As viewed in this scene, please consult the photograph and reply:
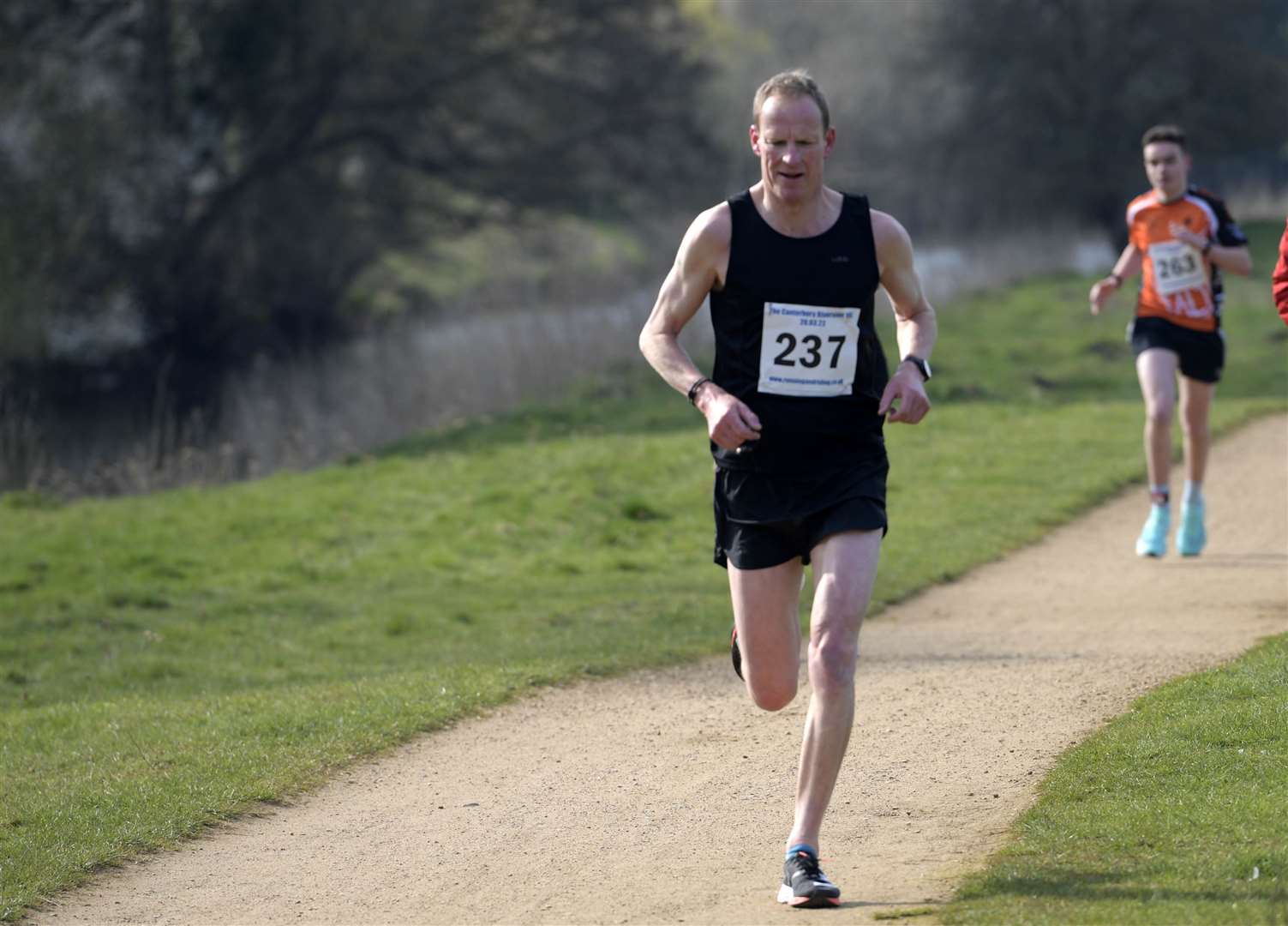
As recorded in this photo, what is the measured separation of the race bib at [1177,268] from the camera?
10.8 metres

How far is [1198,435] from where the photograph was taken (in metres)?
11.3

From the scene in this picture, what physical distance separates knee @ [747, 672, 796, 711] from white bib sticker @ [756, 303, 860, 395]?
0.90 meters

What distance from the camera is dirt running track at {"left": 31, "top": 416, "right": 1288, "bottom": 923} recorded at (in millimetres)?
5449

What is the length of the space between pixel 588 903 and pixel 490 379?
16.9 meters

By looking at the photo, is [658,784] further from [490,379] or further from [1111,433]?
[490,379]

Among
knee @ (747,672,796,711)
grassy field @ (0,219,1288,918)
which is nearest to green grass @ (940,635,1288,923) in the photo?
knee @ (747,672,796,711)

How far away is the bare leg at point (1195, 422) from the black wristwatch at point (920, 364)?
627 centimetres

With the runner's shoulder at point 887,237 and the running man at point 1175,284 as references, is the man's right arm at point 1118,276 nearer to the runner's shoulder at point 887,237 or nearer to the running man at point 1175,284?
the running man at point 1175,284

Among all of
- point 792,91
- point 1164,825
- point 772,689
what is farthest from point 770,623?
point 792,91

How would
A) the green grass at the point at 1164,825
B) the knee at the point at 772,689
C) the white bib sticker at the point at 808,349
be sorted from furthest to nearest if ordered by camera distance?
the knee at the point at 772,689 → the white bib sticker at the point at 808,349 → the green grass at the point at 1164,825

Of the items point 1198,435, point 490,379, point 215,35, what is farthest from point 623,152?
point 1198,435

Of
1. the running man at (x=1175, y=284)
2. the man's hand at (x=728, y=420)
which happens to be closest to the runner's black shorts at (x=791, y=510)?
the man's hand at (x=728, y=420)

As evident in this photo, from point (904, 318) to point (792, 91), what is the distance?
852 millimetres

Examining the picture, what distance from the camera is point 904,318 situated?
18.2ft
